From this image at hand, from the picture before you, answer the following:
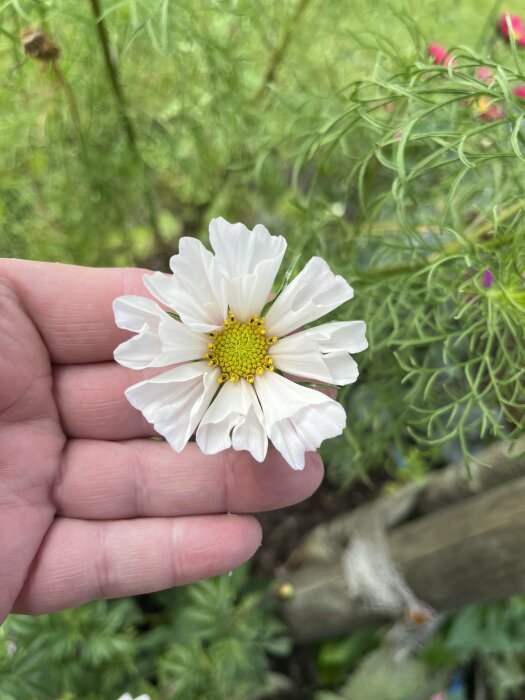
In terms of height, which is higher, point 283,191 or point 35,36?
point 35,36

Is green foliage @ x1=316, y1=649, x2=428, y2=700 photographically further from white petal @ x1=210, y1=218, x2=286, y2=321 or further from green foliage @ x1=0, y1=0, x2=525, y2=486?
white petal @ x1=210, y1=218, x2=286, y2=321

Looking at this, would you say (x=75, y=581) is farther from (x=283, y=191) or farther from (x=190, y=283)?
(x=283, y=191)

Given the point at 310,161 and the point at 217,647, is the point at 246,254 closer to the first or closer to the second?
the point at 310,161

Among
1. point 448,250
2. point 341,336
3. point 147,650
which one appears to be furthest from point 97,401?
point 147,650

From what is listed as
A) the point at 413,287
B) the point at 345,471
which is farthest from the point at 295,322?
the point at 345,471

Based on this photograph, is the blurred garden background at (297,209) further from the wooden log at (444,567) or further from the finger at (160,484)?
the finger at (160,484)

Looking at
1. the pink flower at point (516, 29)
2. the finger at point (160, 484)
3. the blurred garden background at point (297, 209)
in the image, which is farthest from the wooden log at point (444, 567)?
the pink flower at point (516, 29)
